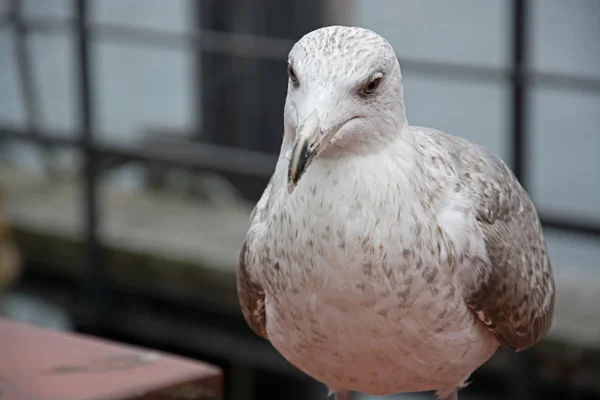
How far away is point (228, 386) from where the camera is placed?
558 cm

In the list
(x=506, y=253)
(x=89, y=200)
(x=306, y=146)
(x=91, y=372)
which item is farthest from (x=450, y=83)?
(x=306, y=146)

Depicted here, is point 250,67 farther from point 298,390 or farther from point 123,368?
point 123,368

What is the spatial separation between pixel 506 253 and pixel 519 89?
229cm

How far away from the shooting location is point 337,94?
72.1 inches

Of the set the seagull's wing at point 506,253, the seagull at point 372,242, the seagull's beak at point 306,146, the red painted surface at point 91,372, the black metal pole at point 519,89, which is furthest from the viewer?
the black metal pole at point 519,89

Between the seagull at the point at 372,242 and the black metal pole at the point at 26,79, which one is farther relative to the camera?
the black metal pole at the point at 26,79

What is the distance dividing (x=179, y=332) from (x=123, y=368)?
2.94 metres

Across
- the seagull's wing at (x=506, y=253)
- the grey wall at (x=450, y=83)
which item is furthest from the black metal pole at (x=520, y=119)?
the seagull's wing at (x=506, y=253)

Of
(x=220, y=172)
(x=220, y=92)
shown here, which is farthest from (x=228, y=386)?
(x=220, y=92)

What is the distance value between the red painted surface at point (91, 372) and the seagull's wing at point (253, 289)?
0.30 m

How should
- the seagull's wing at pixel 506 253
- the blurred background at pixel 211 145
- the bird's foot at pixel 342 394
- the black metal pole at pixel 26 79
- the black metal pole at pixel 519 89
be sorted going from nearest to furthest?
1. the seagull's wing at pixel 506 253
2. the bird's foot at pixel 342 394
3. the black metal pole at pixel 519 89
4. the blurred background at pixel 211 145
5. the black metal pole at pixel 26 79

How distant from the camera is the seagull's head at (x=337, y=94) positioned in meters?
1.80

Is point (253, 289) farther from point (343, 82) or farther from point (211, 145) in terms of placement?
point (211, 145)

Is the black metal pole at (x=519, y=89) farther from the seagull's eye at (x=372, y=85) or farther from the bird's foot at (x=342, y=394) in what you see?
the seagull's eye at (x=372, y=85)
